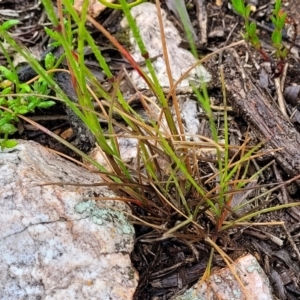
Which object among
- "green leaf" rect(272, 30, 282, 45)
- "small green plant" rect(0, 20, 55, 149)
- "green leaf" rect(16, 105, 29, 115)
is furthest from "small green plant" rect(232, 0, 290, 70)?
"green leaf" rect(16, 105, 29, 115)

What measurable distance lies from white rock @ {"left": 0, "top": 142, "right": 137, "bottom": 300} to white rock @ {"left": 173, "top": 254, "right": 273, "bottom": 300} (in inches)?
8.1

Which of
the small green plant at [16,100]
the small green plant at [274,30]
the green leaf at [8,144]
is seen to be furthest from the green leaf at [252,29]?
the green leaf at [8,144]

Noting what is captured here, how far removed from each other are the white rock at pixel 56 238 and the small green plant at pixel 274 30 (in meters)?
0.85

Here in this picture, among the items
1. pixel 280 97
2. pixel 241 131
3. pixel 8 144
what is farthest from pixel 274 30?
pixel 8 144

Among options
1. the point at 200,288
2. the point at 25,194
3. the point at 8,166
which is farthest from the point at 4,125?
the point at 200,288

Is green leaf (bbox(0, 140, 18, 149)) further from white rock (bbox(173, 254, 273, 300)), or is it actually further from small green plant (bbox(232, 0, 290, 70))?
small green plant (bbox(232, 0, 290, 70))

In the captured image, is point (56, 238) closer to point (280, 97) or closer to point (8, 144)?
point (8, 144)

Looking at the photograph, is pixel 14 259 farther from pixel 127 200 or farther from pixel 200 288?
pixel 200 288

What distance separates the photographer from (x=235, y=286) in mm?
1410

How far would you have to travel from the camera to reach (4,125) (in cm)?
156

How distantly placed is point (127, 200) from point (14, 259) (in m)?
0.35

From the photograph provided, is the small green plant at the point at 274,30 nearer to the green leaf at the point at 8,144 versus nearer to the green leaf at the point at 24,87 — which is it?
the green leaf at the point at 24,87

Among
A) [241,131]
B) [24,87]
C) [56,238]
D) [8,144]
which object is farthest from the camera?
[241,131]

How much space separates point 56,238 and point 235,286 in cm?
53
